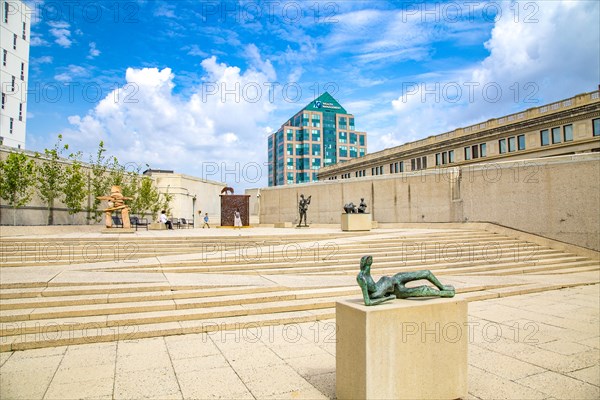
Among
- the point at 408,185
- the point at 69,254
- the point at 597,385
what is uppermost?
the point at 408,185

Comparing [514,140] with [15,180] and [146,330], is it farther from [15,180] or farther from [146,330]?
[15,180]

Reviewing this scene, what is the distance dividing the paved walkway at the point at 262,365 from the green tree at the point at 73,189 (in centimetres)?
2418

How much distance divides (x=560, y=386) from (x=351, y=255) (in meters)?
9.05

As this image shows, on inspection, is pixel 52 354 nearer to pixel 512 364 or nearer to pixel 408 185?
pixel 512 364

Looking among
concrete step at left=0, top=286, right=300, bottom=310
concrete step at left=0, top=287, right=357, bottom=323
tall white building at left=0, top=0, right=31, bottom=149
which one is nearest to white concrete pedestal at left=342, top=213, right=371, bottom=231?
concrete step at left=0, top=287, right=357, bottom=323

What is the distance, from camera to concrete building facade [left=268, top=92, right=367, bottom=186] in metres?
108

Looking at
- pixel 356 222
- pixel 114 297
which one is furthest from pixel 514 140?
pixel 114 297

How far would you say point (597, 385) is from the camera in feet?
14.9

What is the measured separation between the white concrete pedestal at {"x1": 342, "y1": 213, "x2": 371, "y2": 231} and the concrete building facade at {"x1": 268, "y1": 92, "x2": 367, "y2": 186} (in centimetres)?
8413

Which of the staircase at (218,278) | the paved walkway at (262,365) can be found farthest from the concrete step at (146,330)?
the paved walkway at (262,365)

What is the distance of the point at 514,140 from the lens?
4091 centimetres

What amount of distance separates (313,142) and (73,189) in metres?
85.0

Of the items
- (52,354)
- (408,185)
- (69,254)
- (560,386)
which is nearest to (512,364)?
(560,386)

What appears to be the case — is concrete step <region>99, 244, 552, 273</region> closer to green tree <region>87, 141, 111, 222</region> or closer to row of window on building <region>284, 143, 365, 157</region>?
green tree <region>87, 141, 111, 222</region>
